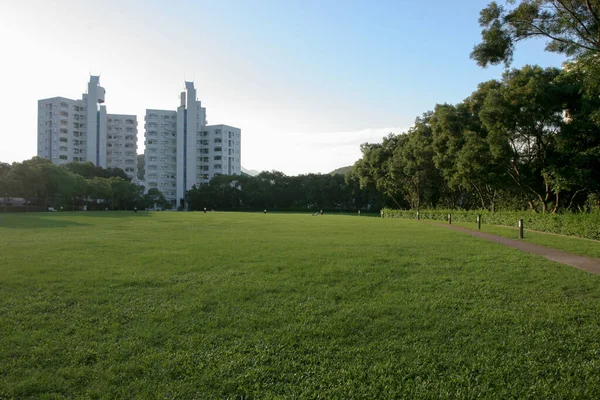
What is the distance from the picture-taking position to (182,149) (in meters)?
101

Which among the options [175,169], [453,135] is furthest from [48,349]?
[175,169]

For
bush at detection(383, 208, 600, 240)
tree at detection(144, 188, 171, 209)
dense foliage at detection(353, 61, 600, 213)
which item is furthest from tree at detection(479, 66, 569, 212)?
tree at detection(144, 188, 171, 209)

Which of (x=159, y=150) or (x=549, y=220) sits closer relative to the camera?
(x=549, y=220)

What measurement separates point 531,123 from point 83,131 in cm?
9615

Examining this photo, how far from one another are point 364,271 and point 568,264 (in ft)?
17.5

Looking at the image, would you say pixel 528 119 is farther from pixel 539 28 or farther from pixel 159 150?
pixel 159 150

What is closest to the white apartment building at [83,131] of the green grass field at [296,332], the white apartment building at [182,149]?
the white apartment building at [182,149]

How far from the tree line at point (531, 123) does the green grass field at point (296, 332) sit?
16.5 ft

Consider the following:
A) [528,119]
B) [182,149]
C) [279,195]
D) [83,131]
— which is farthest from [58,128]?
[528,119]

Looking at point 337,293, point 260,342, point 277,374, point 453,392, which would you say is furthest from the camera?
point 337,293

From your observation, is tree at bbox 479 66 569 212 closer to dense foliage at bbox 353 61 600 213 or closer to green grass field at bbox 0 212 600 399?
dense foliage at bbox 353 61 600 213

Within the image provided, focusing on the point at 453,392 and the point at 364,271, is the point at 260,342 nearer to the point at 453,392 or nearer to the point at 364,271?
the point at 453,392

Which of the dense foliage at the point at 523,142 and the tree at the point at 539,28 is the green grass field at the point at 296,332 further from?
the dense foliage at the point at 523,142

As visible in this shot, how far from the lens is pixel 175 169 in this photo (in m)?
102
